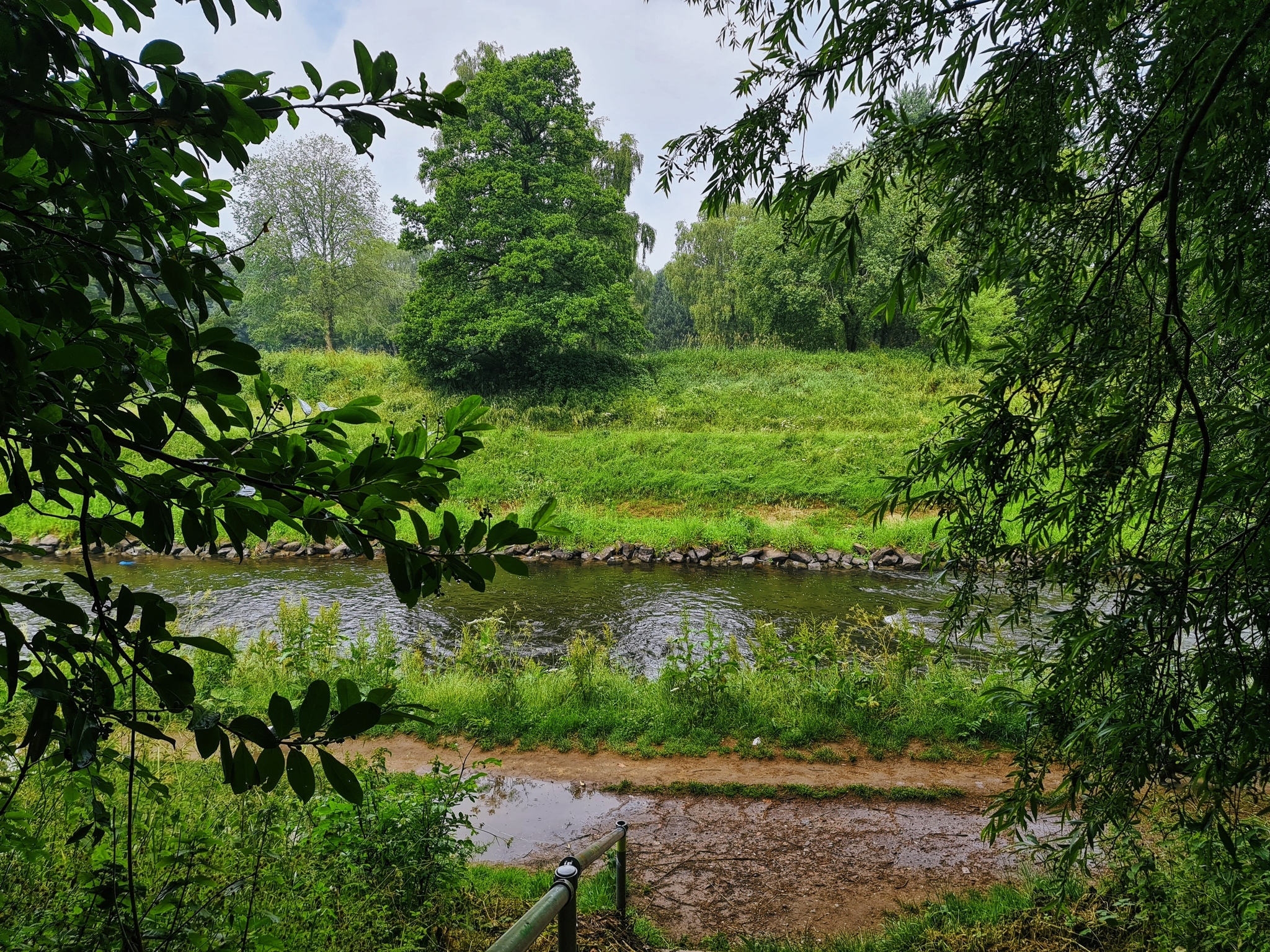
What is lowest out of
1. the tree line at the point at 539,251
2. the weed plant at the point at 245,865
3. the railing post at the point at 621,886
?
the railing post at the point at 621,886

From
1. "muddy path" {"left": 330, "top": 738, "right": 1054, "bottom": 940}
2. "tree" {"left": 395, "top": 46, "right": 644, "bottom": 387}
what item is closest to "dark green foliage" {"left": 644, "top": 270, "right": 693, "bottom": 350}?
"tree" {"left": 395, "top": 46, "right": 644, "bottom": 387}

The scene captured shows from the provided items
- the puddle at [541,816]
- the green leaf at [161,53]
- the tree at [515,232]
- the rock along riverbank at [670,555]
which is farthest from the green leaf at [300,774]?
the tree at [515,232]

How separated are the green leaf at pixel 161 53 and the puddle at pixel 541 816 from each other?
493cm

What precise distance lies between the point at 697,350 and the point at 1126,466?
100ft

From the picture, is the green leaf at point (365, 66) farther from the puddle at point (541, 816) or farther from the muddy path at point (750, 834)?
the puddle at point (541, 816)

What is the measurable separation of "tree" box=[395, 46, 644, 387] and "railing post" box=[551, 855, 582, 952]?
23.2m

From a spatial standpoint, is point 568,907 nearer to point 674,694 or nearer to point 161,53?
point 161,53

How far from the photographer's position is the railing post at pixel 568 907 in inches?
87.7

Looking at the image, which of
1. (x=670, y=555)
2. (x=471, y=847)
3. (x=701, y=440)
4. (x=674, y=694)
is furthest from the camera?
(x=701, y=440)

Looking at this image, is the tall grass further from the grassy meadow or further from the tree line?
the tree line

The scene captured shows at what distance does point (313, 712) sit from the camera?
35.8 inches

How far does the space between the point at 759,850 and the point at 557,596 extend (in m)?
8.59

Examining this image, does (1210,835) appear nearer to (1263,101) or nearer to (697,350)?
(1263,101)

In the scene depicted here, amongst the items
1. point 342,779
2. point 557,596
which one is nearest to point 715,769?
point 342,779
